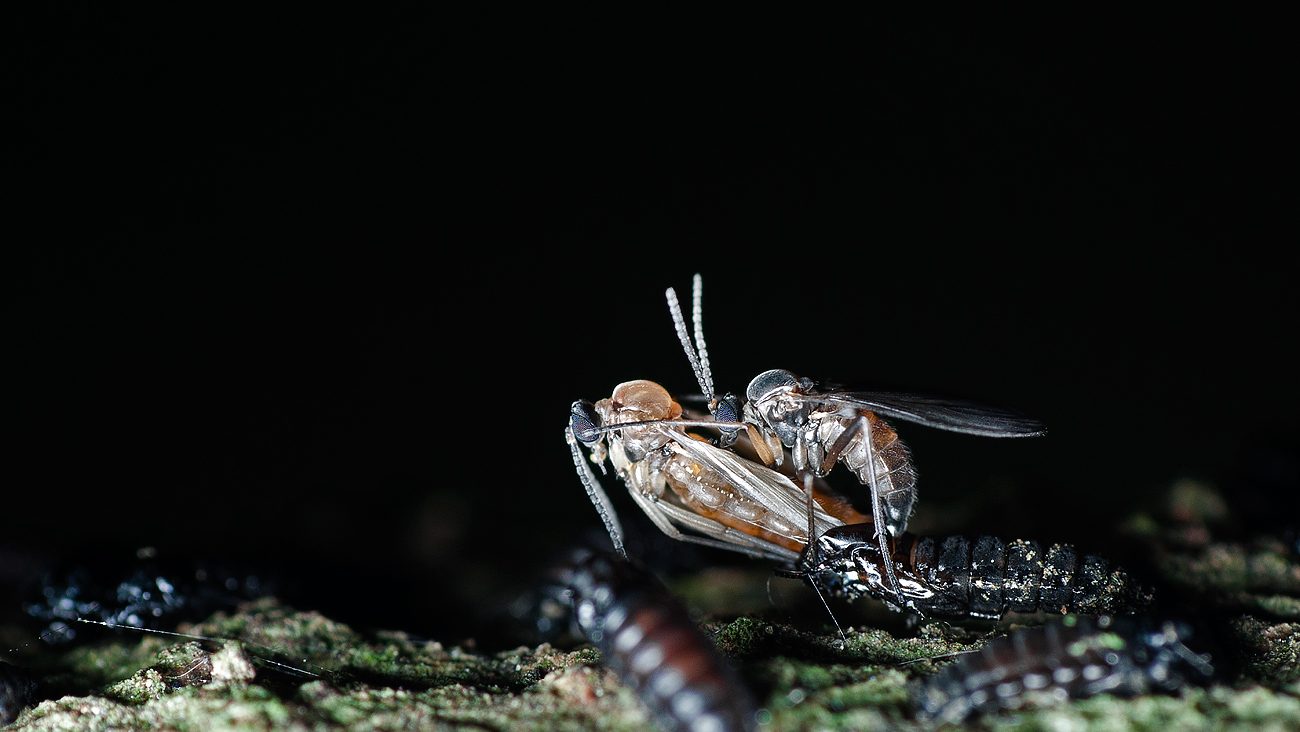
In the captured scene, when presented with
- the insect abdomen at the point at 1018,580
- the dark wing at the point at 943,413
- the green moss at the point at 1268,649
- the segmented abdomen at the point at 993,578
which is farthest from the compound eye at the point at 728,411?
the green moss at the point at 1268,649

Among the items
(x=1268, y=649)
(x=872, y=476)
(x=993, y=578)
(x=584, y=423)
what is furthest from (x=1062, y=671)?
(x=584, y=423)

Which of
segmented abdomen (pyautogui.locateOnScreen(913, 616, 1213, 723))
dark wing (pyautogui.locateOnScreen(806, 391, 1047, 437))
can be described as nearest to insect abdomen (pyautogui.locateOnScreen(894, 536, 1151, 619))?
dark wing (pyautogui.locateOnScreen(806, 391, 1047, 437))

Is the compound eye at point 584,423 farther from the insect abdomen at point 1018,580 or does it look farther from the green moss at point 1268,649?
the green moss at point 1268,649

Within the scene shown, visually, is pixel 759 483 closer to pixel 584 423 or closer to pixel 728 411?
pixel 728 411

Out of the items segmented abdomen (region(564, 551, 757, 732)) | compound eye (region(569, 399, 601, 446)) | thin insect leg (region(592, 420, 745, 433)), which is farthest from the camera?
compound eye (region(569, 399, 601, 446))

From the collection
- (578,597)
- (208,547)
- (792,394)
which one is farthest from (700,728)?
(208,547)

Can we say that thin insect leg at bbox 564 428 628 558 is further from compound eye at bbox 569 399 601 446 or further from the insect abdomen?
the insect abdomen

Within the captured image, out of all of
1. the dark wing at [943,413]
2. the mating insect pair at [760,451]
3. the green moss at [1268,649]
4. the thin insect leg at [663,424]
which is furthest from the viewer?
the thin insect leg at [663,424]
